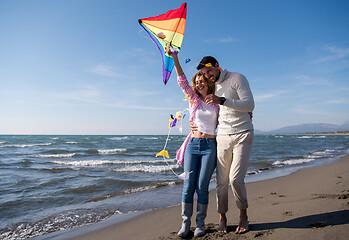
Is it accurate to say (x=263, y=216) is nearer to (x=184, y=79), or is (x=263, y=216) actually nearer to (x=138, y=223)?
(x=138, y=223)

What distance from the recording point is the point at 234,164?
2.65 metres

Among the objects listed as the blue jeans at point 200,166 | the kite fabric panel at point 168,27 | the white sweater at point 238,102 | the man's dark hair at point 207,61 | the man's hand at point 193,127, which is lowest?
the blue jeans at point 200,166

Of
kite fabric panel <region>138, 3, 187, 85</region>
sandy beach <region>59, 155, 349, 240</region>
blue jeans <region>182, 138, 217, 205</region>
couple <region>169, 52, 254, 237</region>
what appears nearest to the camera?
sandy beach <region>59, 155, 349, 240</region>

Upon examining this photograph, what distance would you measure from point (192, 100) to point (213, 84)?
0.34 metres

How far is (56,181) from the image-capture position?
292 inches

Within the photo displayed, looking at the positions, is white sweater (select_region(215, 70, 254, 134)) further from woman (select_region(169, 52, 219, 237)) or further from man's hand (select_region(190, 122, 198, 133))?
man's hand (select_region(190, 122, 198, 133))

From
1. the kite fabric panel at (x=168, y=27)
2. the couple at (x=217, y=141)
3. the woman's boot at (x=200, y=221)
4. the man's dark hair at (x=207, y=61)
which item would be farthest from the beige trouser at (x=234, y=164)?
the kite fabric panel at (x=168, y=27)

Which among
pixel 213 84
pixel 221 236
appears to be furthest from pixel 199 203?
pixel 213 84

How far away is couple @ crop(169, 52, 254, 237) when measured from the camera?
262cm

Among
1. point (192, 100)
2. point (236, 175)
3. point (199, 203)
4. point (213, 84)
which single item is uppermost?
point (213, 84)

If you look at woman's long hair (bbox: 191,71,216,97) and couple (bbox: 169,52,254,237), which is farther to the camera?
woman's long hair (bbox: 191,71,216,97)

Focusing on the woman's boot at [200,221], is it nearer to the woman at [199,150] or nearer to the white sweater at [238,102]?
the woman at [199,150]

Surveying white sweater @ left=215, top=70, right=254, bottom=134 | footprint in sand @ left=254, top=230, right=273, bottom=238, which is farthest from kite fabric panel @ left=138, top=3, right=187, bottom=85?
footprint in sand @ left=254, top=230, right=273, bottom=238

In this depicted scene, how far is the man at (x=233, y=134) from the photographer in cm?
260
